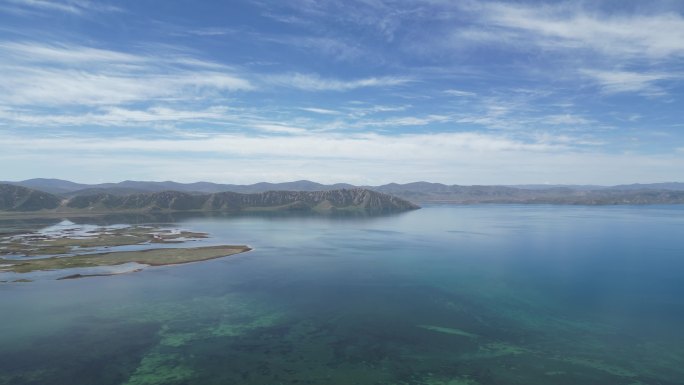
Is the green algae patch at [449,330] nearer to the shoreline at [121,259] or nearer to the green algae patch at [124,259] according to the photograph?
the shoreline at [121,259]

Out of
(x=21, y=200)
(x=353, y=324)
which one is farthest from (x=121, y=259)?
(x=21, y=200)

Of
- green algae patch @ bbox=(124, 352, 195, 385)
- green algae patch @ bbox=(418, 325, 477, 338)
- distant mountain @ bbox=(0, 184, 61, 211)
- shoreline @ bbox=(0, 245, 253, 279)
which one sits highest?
distant mountain @ bbox=(0, 184, 61, 211)

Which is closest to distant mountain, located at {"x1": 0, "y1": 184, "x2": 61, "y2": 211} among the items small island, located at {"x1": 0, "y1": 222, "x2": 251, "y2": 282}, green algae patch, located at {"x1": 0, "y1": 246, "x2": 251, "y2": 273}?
small island, located at {"x1": 0, "y1": 222, "x2": 251, "y2": 282}

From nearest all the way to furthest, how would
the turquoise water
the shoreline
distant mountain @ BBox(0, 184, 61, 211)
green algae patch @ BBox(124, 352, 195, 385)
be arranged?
green algae patch @ BBox(124, 352, 195, 385), the turquoise water, the shoreline, distant mountain @ BBox(0, 184, 61, 211)

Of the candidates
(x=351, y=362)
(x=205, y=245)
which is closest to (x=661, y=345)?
(x=351, y=362)

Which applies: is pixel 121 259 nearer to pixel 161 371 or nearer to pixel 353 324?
pixel 161 371

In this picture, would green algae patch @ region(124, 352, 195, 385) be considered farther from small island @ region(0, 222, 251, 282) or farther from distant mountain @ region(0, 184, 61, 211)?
distant mountain @ region(0, 184, 61, 211)
